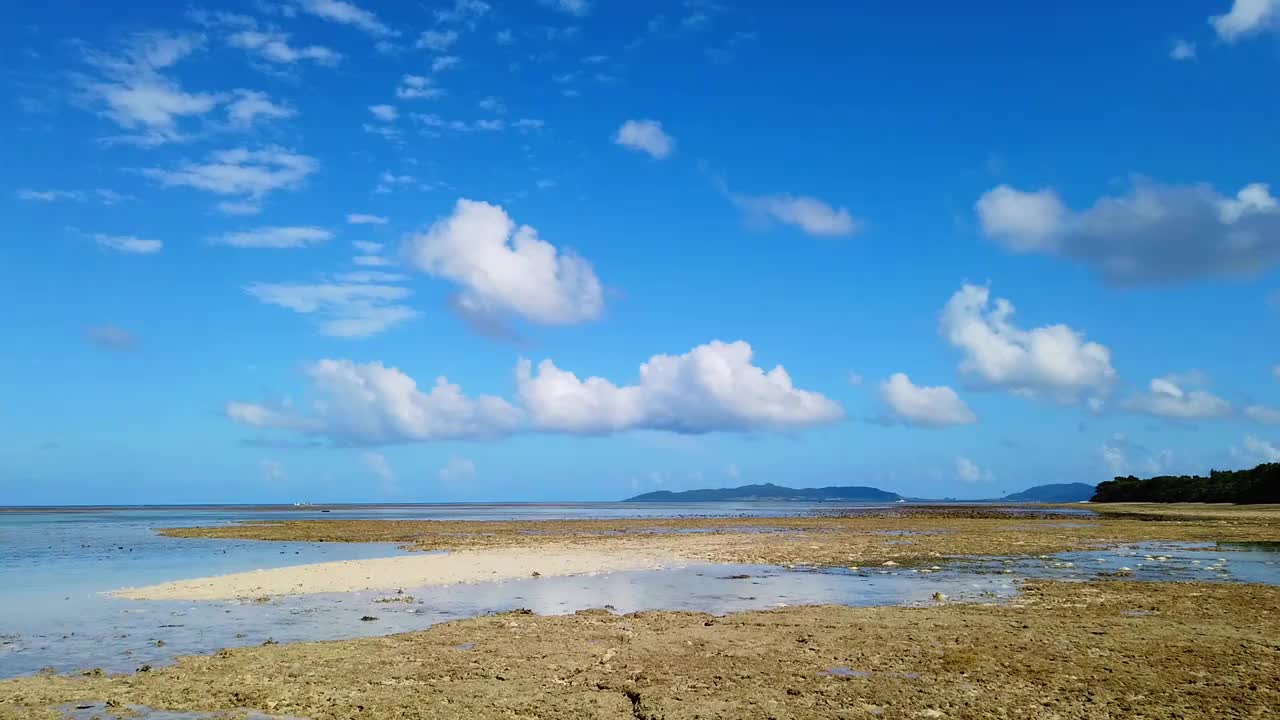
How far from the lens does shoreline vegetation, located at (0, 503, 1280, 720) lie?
11922 millimetres

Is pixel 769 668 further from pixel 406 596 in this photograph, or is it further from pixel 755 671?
pixel 406 596

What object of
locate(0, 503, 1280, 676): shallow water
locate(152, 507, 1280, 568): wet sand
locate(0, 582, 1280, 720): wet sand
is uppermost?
locate(0, 582, 1280, 720): wet sand

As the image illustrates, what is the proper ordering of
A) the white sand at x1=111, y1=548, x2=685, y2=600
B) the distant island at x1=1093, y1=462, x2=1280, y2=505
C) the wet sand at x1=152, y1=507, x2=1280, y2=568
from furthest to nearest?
the distant island at x1=1093, y1=462, x2=1280, y2=505, the wet sand at x1=152, y1=507, x2=1280, y2=568, the white sand at x1=111, y1=548, x2=685, y2=600

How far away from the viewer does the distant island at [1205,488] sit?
353 ft

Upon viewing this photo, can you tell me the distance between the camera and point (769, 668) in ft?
46.5

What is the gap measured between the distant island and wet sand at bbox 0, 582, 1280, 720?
4420 inches

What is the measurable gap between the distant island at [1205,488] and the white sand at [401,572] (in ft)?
347

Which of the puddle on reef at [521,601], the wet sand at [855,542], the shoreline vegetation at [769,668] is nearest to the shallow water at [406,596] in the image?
the puddle on reef at [521,601]

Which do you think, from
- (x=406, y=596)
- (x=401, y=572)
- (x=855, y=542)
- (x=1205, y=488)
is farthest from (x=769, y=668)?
(x=1205, y=488)

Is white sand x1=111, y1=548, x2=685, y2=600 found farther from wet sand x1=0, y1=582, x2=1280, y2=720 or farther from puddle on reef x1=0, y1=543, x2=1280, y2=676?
wet sand x1=0, y1=582, x2=1280, y2=720

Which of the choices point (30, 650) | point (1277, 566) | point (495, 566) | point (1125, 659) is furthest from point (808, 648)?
point (1277, 566)

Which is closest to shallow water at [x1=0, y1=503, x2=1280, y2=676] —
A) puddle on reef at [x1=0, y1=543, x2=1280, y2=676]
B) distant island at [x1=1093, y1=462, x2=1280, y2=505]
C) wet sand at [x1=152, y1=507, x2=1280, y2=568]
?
puddle on reef at [x1=0, y1=543, x2=1280, y2=676]

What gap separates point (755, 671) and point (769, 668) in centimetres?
33

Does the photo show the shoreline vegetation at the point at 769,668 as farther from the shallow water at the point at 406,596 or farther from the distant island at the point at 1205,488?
the distant island at the point at 1205,488
